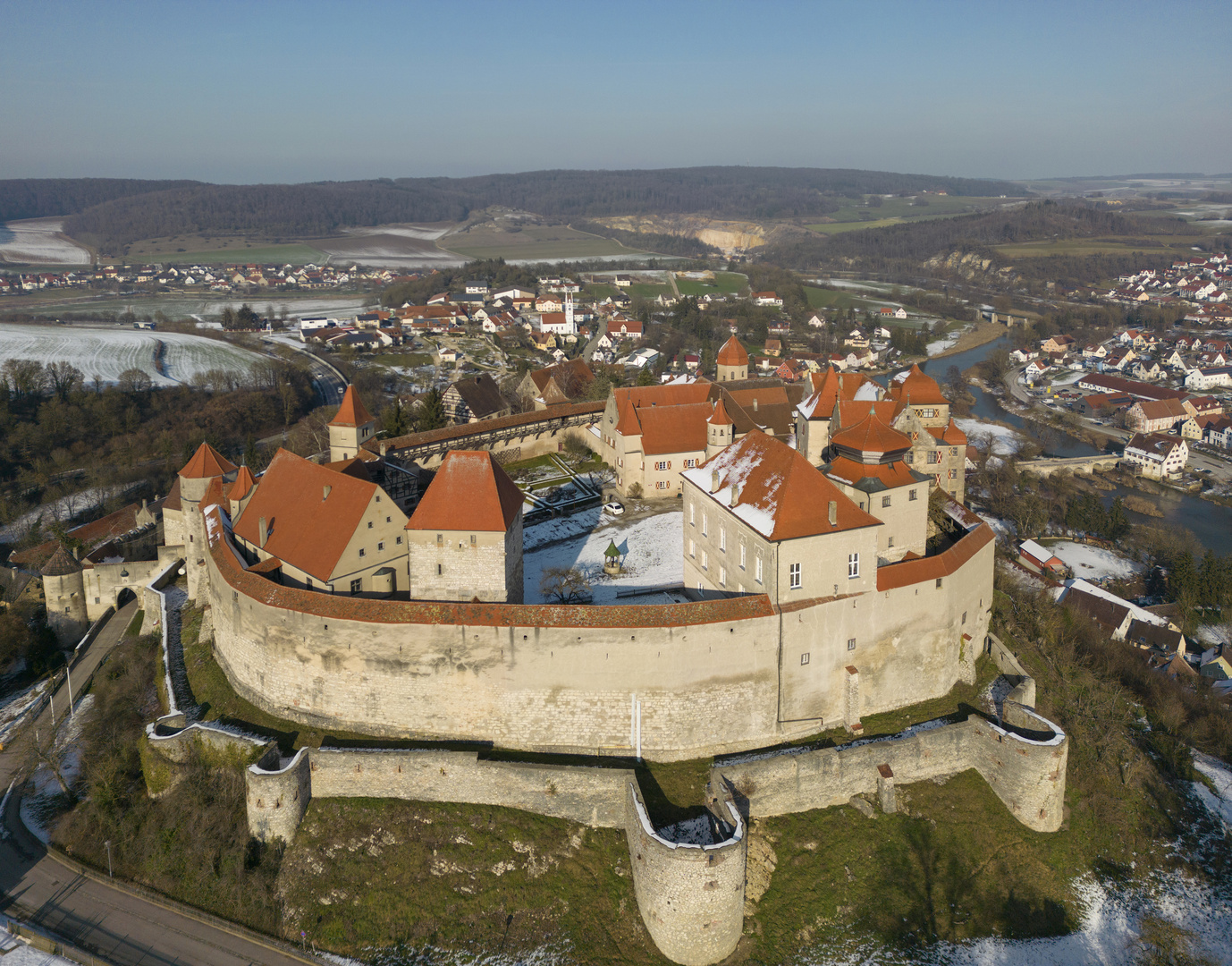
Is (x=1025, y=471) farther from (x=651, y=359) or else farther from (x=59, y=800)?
(x=59, y=800)

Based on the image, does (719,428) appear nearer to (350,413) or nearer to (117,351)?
(350,413)

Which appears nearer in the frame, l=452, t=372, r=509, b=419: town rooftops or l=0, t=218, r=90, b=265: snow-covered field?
l=452, t=372, r=509, b=419: town rooftops

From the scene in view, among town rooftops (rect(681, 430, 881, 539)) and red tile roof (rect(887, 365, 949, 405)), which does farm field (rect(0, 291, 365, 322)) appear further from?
town rooftops (rect(681, 430, 881, 539))

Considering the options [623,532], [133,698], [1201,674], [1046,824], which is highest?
[623,532]

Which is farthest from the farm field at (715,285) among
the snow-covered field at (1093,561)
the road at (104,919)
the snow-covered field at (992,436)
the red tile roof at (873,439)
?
the road at (104,919)

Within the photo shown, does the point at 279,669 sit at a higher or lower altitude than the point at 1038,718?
higher

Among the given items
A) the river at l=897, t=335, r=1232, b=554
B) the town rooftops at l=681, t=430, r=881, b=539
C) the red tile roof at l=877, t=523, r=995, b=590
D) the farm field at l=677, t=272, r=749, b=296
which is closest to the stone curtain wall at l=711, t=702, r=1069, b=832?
the red tile roof at l=877, t=523, r=995, b=590

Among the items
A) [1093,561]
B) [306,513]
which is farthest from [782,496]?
[1093,561]

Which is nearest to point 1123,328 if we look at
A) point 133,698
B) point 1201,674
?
point 1201,674
